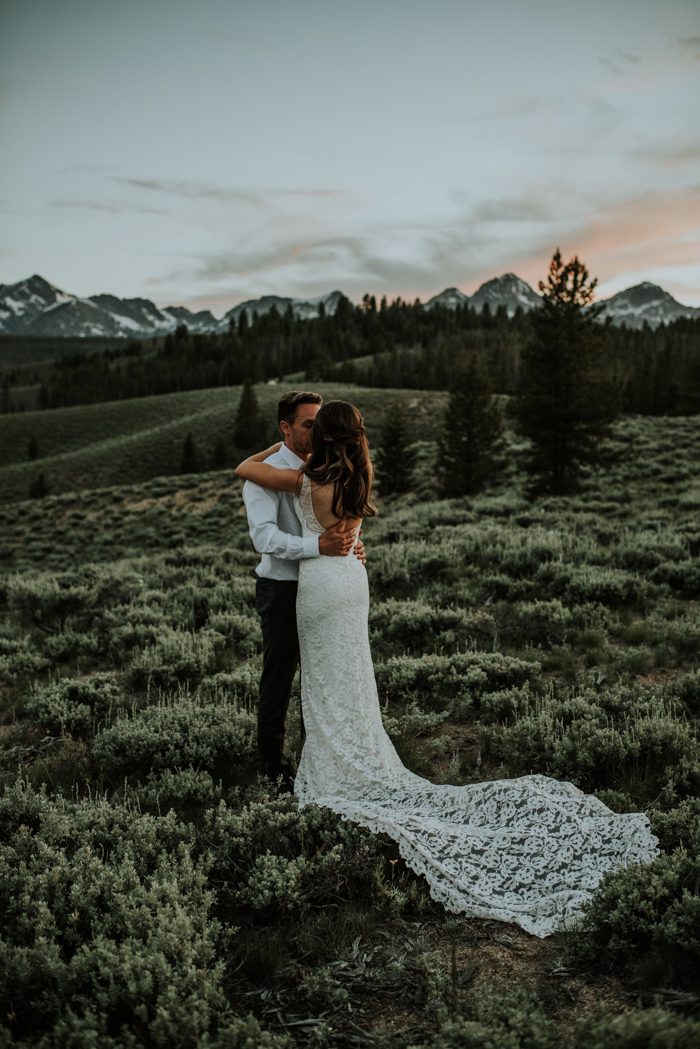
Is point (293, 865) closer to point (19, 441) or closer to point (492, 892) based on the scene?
point (492, 892)

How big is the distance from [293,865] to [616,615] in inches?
219

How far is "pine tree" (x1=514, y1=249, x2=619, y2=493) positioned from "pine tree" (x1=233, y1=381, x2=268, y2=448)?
42789 mm

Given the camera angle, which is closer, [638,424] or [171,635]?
[171,635]

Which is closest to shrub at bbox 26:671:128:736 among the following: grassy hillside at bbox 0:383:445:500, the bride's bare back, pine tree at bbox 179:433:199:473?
the bride's bare back

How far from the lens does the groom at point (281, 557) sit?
433cm

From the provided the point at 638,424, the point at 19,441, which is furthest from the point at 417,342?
the point at 638,424

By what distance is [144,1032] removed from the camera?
2.52 meters

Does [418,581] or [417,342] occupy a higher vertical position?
[417,342]

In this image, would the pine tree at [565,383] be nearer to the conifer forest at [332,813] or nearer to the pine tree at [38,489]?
the conifer forest at [332,813]

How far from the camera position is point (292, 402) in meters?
4.42

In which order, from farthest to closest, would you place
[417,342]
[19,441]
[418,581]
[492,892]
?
[417,342]
[19,441]
[418,581]
[492,892]

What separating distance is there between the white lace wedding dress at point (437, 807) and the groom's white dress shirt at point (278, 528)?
0.42 ft

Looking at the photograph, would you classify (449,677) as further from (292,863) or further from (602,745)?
(292,863)

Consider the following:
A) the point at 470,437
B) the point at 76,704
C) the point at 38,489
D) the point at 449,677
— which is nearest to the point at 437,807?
the point at 449,677
